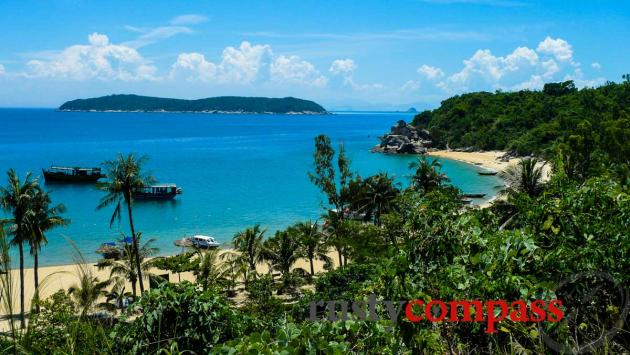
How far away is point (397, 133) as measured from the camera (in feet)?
387

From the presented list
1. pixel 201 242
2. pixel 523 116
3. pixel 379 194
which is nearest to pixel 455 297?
pixel 379 194

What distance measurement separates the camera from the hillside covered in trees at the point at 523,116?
285 feet

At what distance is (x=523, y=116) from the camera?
105312 millimetres

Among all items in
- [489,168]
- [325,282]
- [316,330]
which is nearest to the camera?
[316,330]

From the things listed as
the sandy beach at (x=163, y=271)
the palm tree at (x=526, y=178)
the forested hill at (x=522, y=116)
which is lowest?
the sandy beach at (x=163, y=271)

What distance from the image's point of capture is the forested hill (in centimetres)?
8725

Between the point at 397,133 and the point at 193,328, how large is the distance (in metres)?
116

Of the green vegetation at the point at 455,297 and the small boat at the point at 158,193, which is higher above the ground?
the green vegetation at the point at 455,297

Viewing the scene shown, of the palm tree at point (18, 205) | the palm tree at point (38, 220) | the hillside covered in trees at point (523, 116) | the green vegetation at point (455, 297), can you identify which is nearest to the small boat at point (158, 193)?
the palm tree at point (38, 220)

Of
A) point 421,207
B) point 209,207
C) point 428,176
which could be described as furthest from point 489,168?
point 421,207

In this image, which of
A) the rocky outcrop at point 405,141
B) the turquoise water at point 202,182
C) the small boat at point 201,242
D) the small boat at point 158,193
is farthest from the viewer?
the rocky outcrop at point 405,141

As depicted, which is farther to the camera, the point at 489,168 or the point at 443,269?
the point at 489,168

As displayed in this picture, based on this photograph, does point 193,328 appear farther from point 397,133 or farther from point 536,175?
point 397,133

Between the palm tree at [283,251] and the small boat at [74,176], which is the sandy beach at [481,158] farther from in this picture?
the small boat at [74,176]
